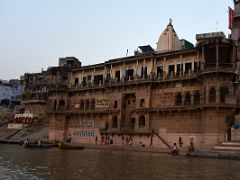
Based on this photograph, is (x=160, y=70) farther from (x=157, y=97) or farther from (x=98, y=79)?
(x=98, y=79)

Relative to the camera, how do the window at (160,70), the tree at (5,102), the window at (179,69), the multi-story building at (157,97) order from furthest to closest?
the tree at (5,102)
the window at (160,70)
the window at (179,69)
the multi-story building at (157,97)

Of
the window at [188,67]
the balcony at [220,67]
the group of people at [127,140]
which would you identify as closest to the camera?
the balcony at [220,67]

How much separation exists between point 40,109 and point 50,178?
52.3 metres

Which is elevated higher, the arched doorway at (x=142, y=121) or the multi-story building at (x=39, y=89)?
the multi-story building at (x=39, y=89)

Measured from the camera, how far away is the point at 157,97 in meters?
38.4

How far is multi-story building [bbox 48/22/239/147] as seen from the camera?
32.6 m

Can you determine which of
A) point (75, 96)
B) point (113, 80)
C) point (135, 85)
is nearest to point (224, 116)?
point (135, 85)

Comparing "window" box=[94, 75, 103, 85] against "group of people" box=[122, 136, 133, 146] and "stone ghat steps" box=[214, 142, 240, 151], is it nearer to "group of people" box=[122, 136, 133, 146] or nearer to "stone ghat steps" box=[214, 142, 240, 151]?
"group of people" box=[122, 136, 133, 146]

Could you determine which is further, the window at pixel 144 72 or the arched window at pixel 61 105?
the arched window at pixel 61 105

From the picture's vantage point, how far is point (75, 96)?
155 ft

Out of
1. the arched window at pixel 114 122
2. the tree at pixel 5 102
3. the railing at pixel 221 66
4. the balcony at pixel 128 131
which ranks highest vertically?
the railing at pixel 221 66

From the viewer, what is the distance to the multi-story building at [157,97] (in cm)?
3259

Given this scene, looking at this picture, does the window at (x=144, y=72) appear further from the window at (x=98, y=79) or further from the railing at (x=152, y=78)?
the window at (x=98, y=79)

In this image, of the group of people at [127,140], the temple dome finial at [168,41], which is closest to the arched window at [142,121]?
the group of people at [127,140]
